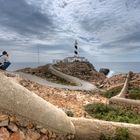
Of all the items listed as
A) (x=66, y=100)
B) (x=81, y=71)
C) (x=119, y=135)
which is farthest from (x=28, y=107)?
(x=81, y=71)

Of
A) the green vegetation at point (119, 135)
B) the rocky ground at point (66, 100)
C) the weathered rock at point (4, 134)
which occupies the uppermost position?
the weathered rock at point (4, 134)

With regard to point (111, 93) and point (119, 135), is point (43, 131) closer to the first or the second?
point (119, 135)

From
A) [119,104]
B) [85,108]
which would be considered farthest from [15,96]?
[119,104]

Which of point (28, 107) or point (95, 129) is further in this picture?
point (95, 129)

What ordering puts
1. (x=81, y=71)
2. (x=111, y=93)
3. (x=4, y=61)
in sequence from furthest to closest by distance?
(x=81, y=71)
(x=111, y=93)
(x=4, y=61)

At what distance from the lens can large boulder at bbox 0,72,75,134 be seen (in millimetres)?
6328

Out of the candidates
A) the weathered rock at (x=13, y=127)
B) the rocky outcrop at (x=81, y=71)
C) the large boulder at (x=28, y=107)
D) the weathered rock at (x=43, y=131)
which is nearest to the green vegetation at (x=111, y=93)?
the rocky outcrop at (x=81, y=71)

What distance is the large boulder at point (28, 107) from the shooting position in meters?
6.33

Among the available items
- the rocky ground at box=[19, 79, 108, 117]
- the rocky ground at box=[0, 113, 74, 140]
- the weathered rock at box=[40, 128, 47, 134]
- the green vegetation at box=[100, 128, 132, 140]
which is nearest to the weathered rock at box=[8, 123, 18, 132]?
the rocky ground at box=[0, 113, 74, 140]

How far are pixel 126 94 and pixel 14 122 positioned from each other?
1762 cm

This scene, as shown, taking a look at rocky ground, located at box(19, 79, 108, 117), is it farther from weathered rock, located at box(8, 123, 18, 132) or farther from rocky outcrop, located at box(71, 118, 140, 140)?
weathered rock, located at box(8, 123, 18, 132)

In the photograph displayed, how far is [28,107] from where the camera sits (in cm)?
665

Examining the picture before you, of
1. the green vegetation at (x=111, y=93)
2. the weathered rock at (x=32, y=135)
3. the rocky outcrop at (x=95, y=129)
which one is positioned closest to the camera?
the weathered rock at (x=32, y=135)

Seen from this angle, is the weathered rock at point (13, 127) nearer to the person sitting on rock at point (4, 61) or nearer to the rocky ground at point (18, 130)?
the rocky ground at point (18, 130)
